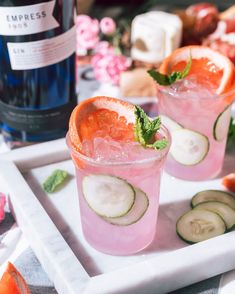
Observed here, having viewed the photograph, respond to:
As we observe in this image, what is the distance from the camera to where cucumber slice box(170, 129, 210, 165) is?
106 centimetres

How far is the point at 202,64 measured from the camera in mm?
1083

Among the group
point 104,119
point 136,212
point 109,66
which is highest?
point 104,119

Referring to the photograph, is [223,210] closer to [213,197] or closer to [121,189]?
[213,197]

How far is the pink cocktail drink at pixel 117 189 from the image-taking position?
85cm

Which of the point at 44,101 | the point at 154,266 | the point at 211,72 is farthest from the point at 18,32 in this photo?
the point at 154,266

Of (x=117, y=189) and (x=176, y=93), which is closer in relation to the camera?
(x=117, y=189)

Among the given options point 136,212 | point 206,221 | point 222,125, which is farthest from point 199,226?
point 222,125

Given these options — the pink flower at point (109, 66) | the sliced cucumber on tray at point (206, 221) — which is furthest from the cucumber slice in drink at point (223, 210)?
the pink flower at point (109, 66)

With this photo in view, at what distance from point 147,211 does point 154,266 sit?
9cm

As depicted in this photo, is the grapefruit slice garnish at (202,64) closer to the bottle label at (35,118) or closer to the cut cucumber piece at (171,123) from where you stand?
the cut cucumber piece at (171,123)

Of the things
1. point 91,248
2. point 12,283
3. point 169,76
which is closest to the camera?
point 12,283

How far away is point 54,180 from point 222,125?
1.03 ft

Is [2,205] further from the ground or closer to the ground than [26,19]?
closer to the ground

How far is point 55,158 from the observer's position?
45.1 inches
